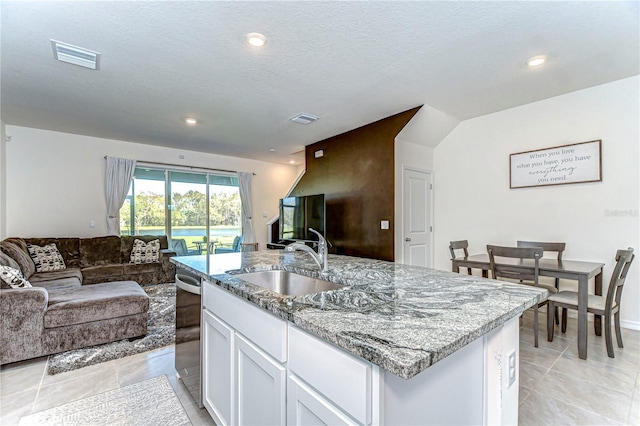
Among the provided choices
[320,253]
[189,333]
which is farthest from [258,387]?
[189,333]

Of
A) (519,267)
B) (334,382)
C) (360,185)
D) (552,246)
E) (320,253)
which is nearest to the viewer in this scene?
(334,382)

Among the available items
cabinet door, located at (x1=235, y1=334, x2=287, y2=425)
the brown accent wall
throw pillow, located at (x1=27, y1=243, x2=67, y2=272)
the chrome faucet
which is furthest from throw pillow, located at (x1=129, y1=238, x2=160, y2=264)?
cabinet door, located at (x1=235, y1=334, x2=287, y2=425)

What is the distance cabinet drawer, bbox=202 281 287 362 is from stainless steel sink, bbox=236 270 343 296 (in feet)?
0.73

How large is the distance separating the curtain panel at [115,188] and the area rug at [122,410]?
3.99m

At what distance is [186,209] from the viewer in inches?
238

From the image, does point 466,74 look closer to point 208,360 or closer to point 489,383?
point 489,383

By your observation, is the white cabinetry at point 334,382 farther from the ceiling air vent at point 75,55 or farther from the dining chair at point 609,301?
the ceiling air vent at point 75,55

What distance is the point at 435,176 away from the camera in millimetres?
4738

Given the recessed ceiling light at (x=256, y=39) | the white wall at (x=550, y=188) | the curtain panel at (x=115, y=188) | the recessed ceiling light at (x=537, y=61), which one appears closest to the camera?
the recessed ceiling light at (x=256, y=39)

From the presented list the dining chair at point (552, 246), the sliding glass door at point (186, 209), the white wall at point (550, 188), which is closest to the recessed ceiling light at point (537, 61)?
the white wall at point (550, 188)

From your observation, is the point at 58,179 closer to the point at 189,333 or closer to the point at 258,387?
the point at 189,333

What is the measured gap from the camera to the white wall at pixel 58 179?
4551 mm

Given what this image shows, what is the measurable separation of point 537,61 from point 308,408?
334 centimetres

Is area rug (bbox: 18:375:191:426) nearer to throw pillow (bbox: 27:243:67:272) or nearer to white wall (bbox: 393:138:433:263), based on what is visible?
white wall (bbox: 393:138:433:263)
